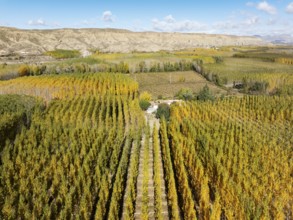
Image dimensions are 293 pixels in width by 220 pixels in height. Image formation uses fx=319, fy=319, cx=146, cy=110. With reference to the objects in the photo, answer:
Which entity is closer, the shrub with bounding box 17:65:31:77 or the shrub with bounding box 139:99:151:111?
the shrub with bounding box 139:99:151:111

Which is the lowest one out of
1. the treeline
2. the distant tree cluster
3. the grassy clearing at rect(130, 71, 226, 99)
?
the grassy clearing at rect(130, 71, 226, 99)

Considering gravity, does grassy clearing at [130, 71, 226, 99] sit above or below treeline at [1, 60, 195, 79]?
below

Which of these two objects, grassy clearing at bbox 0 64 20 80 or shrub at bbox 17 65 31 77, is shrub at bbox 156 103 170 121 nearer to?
grassy clearing at bbox 0 64 20 80

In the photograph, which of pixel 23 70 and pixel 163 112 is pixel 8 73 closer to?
pixel 23 70

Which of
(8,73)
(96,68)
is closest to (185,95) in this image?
(96,68)

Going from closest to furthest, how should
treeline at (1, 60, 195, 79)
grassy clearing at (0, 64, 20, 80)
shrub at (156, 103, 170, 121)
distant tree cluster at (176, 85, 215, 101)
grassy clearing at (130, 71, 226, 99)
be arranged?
shrub at (156, 103, 170, 121), distant tree cluster at (176, 85, 215, 101), grassy clearing at (130, 71, 226, 99), grassy clearing at (0, 64, 20, 80), treeline at (1, 60, 195, 79)

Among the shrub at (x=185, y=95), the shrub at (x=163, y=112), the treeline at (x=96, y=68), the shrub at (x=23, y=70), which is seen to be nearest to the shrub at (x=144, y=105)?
the shrub at (x=163, y=112)

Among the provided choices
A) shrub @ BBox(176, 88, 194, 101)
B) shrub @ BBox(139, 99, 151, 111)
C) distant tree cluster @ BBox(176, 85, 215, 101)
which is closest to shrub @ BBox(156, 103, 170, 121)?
shrub @ BBox(139, 99, 151, 111)

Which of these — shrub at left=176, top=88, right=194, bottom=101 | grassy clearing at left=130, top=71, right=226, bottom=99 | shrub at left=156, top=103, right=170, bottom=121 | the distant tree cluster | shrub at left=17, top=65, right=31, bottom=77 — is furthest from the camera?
shrub at left=17, top=65, right=31, bottom=77

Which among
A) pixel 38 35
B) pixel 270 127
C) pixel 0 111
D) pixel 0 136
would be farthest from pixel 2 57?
pixel 270 127
